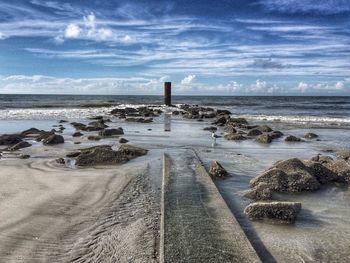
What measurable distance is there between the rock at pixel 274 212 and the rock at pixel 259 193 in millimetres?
873

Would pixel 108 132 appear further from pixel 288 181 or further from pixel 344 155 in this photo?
pixel 288 181

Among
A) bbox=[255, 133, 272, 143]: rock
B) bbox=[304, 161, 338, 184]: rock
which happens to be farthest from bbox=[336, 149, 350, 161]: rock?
bbox=[304, 161, 338, 184]: rock

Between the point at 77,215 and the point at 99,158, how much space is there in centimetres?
358

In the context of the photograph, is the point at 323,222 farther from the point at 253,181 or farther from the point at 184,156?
the point at 184,156

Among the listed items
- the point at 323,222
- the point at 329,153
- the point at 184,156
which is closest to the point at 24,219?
the point at 323,222

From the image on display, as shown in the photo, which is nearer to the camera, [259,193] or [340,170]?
[259,193]

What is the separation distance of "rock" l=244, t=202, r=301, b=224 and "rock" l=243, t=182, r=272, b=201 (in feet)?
2.87

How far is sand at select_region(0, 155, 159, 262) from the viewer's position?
14.0 feet

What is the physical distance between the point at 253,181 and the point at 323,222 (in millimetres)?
1807

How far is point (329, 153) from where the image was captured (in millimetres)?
11156

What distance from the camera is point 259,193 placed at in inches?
246

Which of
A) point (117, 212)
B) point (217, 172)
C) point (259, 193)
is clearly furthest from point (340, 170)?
point (117, 212)

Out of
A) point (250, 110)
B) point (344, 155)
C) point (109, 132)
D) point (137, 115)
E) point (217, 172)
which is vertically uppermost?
point (217, 172)

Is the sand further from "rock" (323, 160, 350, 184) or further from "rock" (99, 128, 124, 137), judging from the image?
"rock" (99, 128, 124, 137)
